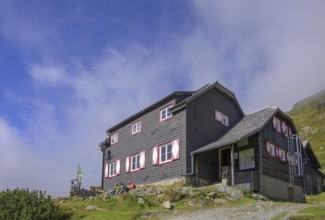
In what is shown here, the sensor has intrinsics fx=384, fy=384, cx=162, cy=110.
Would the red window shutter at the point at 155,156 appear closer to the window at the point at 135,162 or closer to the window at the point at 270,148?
the window at the point at 135,162

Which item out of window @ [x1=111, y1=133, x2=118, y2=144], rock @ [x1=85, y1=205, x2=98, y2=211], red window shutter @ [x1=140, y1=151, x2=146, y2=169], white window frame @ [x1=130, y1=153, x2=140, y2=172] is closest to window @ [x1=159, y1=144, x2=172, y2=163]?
red window shutter @ [x1=140, y1=151, x2=146, y2=169]

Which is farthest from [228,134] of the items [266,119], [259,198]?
[259,198]

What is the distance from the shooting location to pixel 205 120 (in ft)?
92.3

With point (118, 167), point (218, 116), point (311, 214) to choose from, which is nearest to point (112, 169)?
point (118, 167)

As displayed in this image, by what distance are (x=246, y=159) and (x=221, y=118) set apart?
4.87 metres

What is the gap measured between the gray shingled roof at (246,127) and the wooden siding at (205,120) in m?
0.87

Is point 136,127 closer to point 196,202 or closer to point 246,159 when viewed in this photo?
point 246,159

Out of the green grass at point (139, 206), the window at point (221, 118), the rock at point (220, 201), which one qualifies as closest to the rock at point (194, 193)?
the green grass at point (139, 206)

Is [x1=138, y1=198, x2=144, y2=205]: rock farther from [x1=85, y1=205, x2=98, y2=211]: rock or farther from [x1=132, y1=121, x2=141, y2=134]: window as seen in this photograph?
[x1=132, y1=121, x2=141, y2=134]: window

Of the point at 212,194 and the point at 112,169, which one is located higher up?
the point at 112,169

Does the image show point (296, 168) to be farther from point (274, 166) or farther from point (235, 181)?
point (235, 181)

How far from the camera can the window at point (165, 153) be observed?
27.3 meters

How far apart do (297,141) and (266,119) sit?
19.5ft

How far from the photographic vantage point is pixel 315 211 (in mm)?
16219
